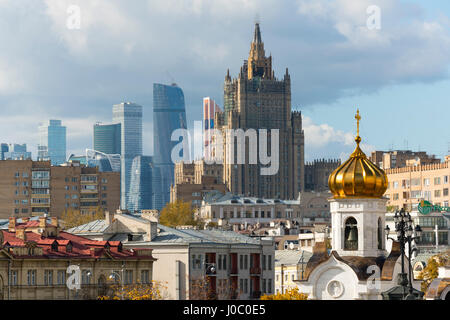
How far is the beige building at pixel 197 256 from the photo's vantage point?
100500 millimetres

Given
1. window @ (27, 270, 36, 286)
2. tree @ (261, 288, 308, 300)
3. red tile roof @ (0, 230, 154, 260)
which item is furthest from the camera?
red tile roof @ (0, 230, 154, 260)

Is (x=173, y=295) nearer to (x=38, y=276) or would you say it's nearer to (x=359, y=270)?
(x=38, y=276)

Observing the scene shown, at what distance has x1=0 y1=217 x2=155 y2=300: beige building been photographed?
8150cm

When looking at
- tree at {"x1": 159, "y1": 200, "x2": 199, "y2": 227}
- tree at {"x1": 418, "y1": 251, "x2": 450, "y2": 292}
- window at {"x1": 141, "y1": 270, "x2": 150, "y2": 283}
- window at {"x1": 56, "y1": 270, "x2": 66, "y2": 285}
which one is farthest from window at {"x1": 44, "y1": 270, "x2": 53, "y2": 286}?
tree at {"x1": 159, "y1": 200, "x2": 199, "y2": 227}

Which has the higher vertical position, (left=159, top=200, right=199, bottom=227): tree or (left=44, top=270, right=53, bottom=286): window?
(left=159, top=200, right=199, bottom=227): tree

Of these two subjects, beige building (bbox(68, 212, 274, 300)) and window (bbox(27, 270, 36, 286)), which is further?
beige building (bbox(68, 212, 274, 300))

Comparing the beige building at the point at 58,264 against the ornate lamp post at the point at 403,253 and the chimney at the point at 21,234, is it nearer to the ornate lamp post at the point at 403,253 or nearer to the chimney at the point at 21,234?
the chimney at the point at 21,234

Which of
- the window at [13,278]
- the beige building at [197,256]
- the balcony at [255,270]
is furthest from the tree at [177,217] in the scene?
the window at [13,278]

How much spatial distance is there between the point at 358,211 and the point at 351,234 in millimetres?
1086

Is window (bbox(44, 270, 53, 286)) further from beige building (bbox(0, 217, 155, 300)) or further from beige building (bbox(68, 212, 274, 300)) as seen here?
beige building (bbox(68, 212, 274, 300))

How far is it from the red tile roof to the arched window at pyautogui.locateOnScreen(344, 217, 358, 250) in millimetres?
26310

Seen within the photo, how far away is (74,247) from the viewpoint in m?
91.0
